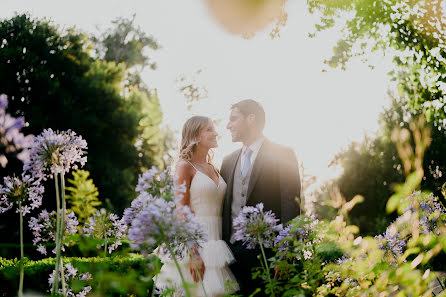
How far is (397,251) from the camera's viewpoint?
352 cm

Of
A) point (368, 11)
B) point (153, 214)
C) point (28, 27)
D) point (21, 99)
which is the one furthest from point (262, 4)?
point (28, 27)

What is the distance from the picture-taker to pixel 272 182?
4.07 metres

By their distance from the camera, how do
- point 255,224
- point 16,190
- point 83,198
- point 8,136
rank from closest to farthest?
point 8,136
point 255,224
point 16,190
point 83,198

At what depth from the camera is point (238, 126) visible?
14.2ft

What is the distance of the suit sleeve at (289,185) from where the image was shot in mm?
3785

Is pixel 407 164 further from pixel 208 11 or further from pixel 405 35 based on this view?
pixel 208 11

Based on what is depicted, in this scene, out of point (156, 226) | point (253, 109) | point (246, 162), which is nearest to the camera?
point (156, 226)

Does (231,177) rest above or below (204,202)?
above

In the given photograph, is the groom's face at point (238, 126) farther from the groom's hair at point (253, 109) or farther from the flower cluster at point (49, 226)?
the flower cluster at point (49, 226)

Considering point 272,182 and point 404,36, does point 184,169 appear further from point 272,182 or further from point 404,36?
point 404,36

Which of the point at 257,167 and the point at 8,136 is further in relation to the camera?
the point at 257,167

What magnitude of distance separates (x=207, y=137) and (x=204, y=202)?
0.69m

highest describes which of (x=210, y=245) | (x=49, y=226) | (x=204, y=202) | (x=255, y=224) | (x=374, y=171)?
(x=374, y=171)

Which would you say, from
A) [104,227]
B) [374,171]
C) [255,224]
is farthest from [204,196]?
[374,171]
